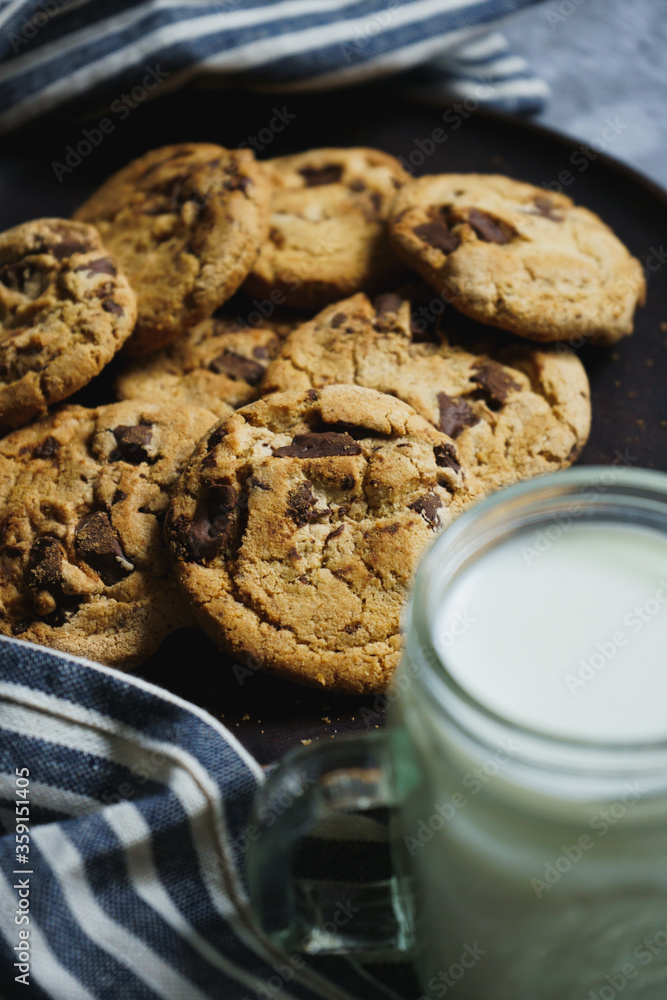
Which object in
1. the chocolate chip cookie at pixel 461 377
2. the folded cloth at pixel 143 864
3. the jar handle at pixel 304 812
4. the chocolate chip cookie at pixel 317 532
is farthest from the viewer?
the chocolate chip cookie at pixel 461 377

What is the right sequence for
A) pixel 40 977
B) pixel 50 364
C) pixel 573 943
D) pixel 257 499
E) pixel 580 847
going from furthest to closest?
pixel 50 364 → pixel 257 499 → pixel 40 977 → pixel 573 943 → pixel 580 847

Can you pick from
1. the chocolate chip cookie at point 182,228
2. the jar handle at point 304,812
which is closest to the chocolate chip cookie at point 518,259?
the chocolate chip cookie at point 182,228

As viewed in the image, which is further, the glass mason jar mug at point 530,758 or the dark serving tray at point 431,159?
the dark serving tray at point 431,159

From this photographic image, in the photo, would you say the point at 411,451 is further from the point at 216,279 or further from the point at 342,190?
the point at 342,190

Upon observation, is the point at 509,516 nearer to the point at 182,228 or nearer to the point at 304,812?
the point at 304,812

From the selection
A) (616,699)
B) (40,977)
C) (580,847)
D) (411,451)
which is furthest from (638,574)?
(40,977)

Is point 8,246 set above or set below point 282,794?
above

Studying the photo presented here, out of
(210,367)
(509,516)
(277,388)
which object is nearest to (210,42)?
(210,367)

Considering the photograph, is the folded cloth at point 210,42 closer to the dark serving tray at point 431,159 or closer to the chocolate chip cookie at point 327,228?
the dark serving tray at point 431,159
